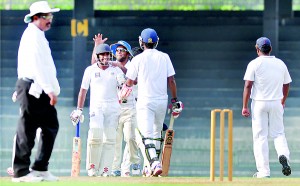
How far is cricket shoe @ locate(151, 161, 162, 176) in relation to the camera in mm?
17578

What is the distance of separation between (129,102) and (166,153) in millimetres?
1445

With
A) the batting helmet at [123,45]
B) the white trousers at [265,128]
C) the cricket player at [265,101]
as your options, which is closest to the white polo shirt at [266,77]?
the cricket player at [265,101]

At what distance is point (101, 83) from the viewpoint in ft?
62.7

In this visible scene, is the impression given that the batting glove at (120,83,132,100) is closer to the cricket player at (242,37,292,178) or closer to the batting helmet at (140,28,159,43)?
the batting helmet at (140,28,159,43)

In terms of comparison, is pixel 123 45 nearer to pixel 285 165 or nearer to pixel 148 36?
pixel 148 36

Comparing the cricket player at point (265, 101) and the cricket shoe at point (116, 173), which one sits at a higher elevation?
the cricket player at point (265, 101)

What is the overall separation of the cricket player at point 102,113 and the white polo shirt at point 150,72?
960mm

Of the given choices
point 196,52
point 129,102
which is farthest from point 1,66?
point 129,102

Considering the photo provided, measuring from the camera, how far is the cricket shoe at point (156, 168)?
17.6m

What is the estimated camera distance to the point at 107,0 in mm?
36562

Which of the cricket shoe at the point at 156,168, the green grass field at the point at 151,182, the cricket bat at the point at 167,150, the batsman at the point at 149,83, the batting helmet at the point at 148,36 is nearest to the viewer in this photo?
the green grass field at the point at 151,182

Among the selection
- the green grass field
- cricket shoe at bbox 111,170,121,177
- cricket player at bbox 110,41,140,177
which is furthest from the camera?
cricket player at bbox 110,41,140,177

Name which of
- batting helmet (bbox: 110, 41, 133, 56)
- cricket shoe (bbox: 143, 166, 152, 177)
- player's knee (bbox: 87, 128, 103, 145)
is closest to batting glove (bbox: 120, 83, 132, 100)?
batting helmet (bbox: 110, 41, 133, 56)

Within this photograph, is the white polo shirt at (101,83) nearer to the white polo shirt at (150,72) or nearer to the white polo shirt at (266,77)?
the white polo shirt at (150,72)
